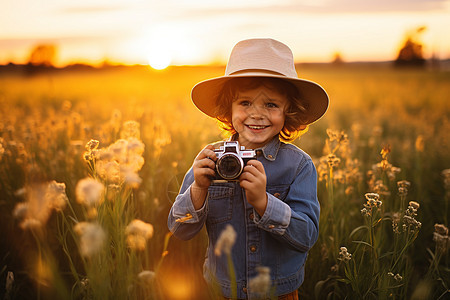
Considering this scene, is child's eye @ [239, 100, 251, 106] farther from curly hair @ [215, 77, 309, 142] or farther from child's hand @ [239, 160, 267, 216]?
child's hand @ [239, 160, 267, 216]

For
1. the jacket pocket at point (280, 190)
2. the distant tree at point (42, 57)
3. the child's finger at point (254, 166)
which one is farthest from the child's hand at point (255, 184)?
the distant tree at point (42, 57)

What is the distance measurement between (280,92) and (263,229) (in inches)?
29.3

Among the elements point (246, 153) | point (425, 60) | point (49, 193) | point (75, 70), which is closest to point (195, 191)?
point (246, 153)

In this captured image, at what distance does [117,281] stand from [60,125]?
2.86 meters

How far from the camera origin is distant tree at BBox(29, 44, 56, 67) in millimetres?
47531

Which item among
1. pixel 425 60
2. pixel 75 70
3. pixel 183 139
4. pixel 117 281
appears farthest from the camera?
pixel 425 60

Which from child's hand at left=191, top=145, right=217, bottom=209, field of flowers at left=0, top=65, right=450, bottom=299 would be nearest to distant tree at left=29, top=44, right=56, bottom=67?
field of flowers at left=0, top=65, right=450, bottom=299

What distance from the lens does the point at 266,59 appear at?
1.89m

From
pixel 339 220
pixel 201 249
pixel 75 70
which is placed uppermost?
pixel 75 70

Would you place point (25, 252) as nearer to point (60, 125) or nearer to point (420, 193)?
point (60, 125)

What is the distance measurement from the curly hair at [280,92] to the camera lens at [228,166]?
0.47m

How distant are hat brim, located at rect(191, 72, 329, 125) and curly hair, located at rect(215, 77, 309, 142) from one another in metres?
0.03

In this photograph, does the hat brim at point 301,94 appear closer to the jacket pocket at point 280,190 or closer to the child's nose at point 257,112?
the child's nose at point 257,112

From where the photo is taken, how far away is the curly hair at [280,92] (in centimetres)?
191
